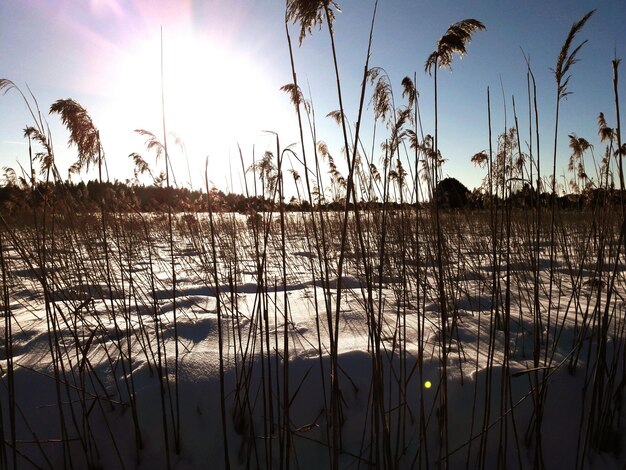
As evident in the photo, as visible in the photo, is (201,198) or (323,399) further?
(201,198)

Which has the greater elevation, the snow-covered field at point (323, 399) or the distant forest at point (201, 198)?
the distant forest at point (201, 198)

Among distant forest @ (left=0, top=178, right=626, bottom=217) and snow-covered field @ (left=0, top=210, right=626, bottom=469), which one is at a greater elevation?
distant forest @ (left=0, top=178, right=626, bottom=217)

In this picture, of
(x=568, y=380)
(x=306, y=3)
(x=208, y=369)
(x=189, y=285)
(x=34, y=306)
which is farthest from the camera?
(x=189, y=285)

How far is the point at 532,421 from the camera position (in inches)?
49.0

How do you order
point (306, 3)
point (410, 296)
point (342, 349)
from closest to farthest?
point (306, 3), point (342, 349), point (410, 296)

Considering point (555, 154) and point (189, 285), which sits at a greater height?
point (555, 154)

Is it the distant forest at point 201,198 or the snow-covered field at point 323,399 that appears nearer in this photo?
the snow-covered field at point 323,399

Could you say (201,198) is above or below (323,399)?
above

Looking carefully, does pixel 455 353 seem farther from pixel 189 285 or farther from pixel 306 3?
pixel 189 285

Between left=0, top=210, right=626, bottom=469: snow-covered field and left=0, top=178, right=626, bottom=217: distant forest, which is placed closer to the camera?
left=0, top=210, right=626, bottom=469: snow-covered field

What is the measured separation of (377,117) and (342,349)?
122cm

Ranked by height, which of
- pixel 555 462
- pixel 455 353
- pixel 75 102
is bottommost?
pixel 555 462

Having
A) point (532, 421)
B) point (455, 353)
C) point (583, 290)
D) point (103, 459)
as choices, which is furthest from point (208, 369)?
point (583, 290)

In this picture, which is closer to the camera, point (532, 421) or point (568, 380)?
point (532, 421)
